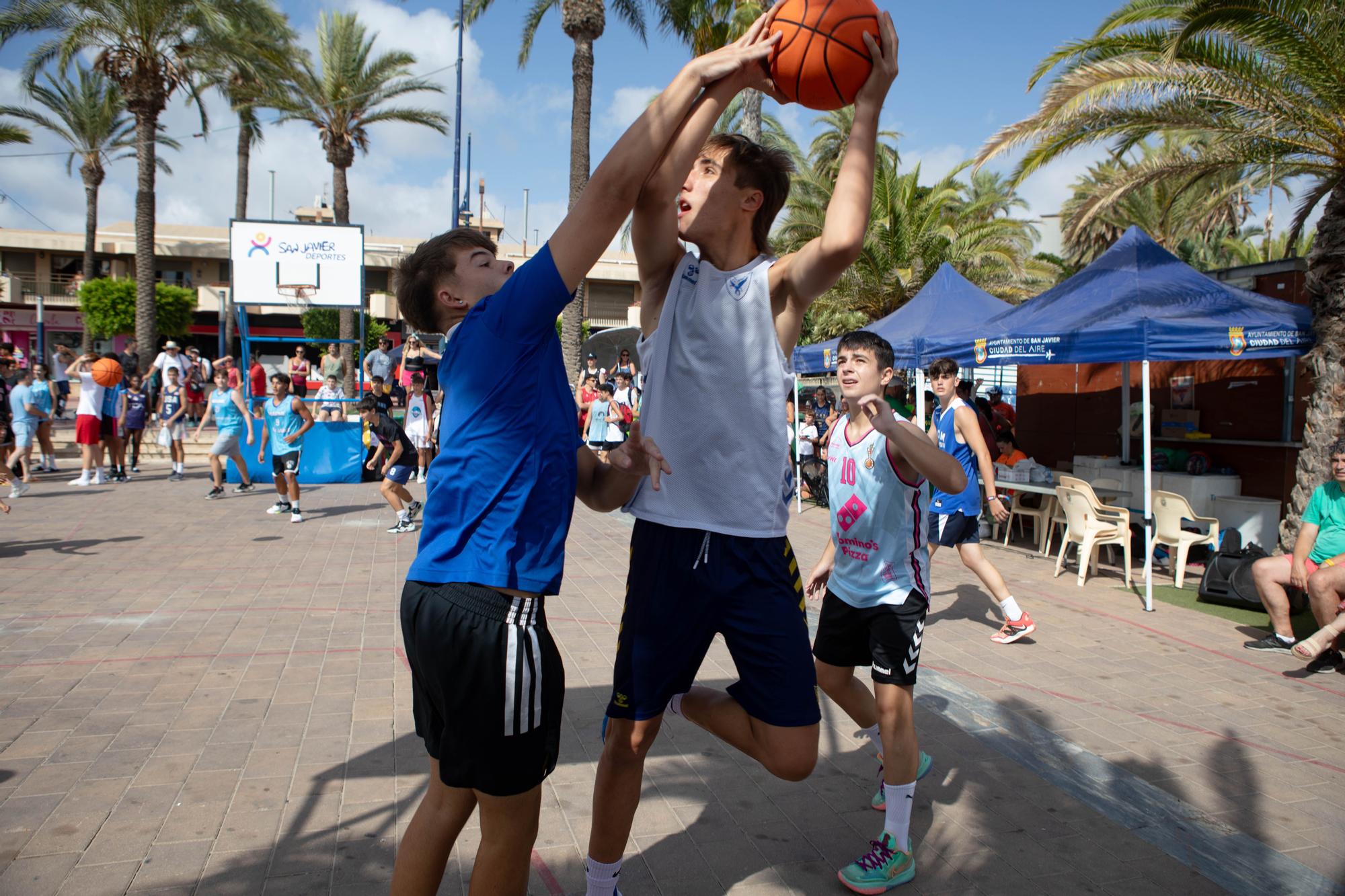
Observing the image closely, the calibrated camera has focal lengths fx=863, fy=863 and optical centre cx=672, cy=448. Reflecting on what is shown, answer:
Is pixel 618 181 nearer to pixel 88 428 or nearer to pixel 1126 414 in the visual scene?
pixel 1126 414

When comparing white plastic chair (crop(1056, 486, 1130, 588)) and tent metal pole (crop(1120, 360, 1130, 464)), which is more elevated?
tent metal pole (crop(1120, 360, 1130, 464))

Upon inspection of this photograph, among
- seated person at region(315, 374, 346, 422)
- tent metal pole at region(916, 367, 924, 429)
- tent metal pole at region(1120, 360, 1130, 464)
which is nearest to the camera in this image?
tent metal pole at region(916, 367, 924, 429)

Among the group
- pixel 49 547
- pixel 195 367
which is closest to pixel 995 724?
pixel 49 547

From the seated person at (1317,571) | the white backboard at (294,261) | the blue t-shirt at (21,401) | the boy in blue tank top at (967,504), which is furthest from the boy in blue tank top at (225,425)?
the seated person at (1317,571)

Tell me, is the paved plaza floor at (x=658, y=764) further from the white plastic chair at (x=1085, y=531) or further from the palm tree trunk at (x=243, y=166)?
the palm tree trunk at (x=243, y=166)

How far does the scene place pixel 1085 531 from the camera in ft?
27.8

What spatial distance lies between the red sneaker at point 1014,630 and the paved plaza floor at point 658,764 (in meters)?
0.15

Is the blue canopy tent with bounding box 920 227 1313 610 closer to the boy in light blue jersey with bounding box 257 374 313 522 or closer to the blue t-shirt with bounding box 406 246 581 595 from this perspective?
the blue t-shirt with bounding box 406 246 581 595

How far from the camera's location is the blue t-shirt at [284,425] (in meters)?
10.8

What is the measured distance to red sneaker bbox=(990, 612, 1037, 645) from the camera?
6125 millimetres

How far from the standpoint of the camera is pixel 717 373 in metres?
2.39

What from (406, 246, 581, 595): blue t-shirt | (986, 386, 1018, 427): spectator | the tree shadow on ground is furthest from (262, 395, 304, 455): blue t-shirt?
(986, 386, 1018, 427): spectator

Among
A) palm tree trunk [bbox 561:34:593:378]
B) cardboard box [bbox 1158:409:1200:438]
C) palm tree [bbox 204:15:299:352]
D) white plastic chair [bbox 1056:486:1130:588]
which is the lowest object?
white plastic chair [bbox 1056:486:1130:588]

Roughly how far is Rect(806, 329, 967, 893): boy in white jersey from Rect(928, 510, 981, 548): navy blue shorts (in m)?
2.79
